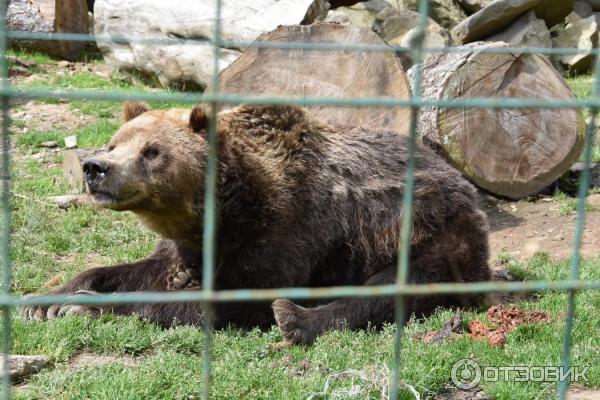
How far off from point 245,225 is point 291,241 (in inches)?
10.6

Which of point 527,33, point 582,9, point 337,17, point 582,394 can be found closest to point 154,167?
point 582,394

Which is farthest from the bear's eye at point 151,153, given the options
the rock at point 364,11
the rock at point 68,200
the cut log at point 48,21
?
the rock at point 364,11

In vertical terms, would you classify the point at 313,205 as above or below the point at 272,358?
above

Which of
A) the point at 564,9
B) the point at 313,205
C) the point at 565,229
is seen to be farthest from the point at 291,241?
the point at 564,9

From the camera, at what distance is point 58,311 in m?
4.39

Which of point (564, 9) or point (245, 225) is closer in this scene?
point (245, 225)

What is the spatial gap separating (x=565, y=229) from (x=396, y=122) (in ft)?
4.92

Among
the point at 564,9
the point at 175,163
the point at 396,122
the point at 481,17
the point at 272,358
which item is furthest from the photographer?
the point at 564,9

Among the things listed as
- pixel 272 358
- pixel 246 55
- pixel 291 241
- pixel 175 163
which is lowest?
pixel 272 358

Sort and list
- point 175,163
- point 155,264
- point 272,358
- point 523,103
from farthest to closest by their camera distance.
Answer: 1. point 155,264
2. point 175,163
3. point 272,358
4. point 523,103

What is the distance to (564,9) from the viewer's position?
11.6 m

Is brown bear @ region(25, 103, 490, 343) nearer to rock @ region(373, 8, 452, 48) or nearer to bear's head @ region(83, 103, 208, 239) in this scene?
bear's head @ region(83, 103, 208, 239)

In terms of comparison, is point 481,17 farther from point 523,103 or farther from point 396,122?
point 523,103

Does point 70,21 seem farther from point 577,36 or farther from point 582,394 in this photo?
point 582,394
